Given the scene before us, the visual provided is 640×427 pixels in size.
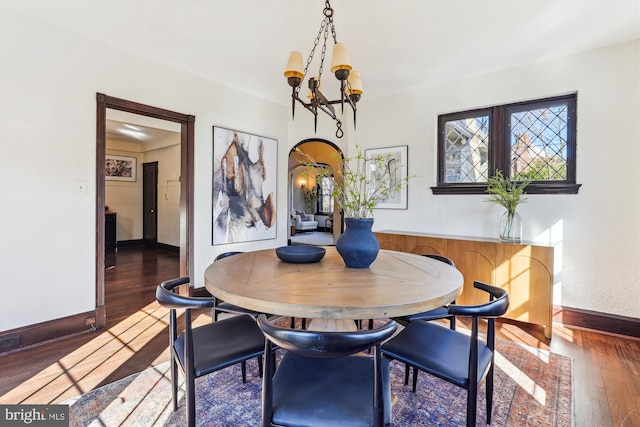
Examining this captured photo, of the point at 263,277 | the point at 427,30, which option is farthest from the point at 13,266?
the point at 427,30

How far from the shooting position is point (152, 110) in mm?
3176

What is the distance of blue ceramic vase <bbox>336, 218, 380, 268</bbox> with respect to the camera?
1.68m

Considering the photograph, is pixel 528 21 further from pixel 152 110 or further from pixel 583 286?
pixel 152 110

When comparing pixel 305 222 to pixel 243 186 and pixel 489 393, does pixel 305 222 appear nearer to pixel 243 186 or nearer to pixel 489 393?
pixel 243 186

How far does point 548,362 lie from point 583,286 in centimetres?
112

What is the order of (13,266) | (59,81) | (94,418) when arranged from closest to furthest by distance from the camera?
(94,418) → (13,266) → (59,81)

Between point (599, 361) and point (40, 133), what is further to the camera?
point (40, 133)

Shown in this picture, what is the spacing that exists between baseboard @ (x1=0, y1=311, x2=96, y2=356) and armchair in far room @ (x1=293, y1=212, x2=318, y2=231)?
8.09m

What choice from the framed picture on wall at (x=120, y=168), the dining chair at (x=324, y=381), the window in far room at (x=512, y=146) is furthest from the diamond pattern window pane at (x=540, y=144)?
the framed picture on wall at (x=120, y=168)

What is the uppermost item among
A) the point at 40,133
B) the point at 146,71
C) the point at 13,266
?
the point at 146,71

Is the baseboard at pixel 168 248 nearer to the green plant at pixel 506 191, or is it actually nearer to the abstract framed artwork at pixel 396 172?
the abstract framed artwork at pixel 396 172

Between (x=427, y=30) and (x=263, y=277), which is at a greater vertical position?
(x=427, y=30)

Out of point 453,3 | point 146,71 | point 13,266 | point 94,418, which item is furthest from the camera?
point 146,71

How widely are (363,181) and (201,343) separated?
299 cm
